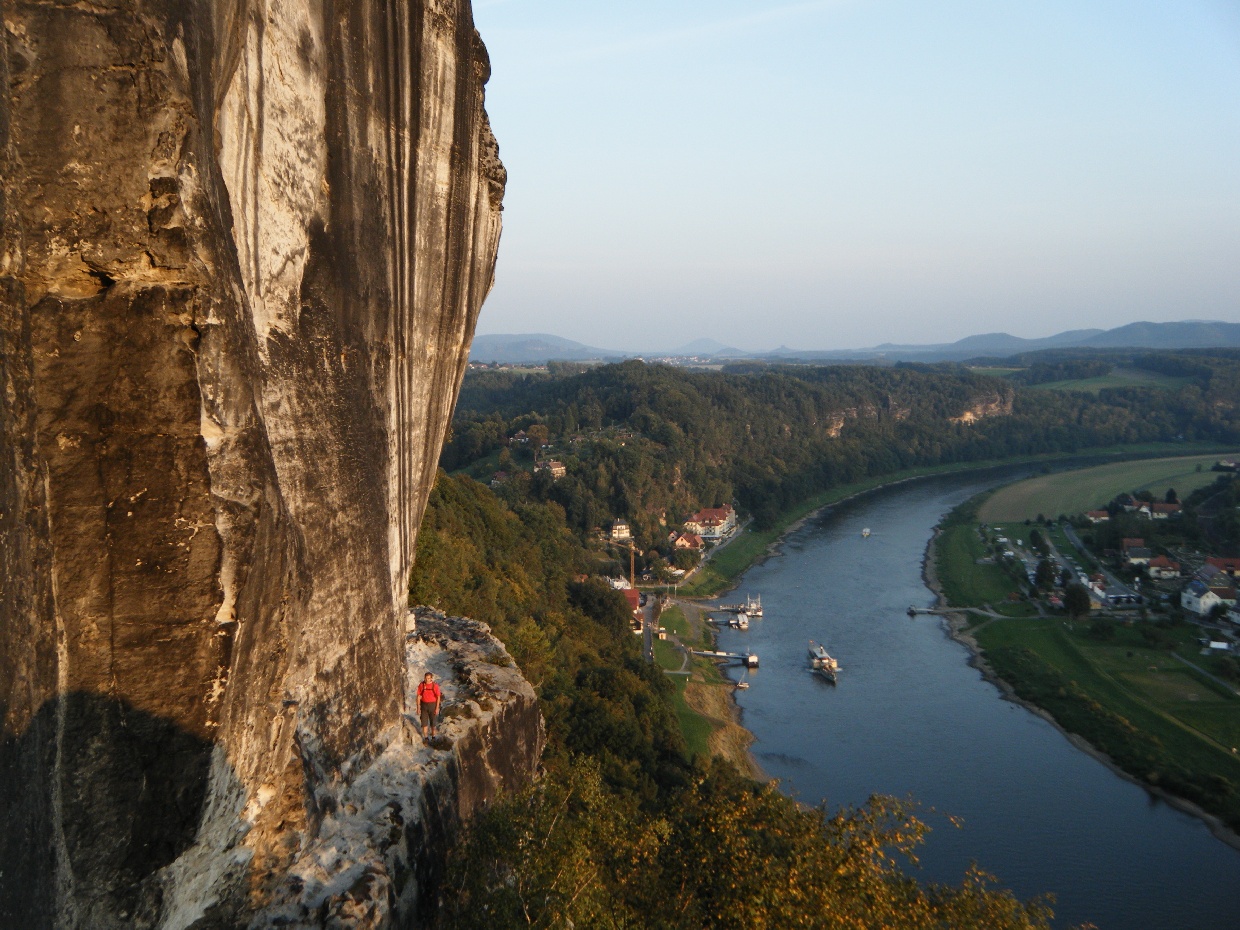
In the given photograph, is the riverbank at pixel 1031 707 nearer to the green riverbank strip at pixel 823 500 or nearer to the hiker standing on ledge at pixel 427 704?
the green riverbank strip at pixel 823 500

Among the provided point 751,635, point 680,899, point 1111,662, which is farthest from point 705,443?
point 680,899

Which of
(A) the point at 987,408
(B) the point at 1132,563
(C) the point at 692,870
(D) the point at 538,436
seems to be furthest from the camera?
(A) the point at 987,408

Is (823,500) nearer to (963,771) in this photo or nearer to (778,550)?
(778,550)

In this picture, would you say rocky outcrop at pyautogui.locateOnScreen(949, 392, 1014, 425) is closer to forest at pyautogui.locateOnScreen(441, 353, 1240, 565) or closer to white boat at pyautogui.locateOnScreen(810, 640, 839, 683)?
forest at pyautogui.locateOnScreen(441, 353, 1240, 565)

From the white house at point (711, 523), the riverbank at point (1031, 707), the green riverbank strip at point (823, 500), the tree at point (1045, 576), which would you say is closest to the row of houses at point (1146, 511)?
the tree at point (1045, 576)

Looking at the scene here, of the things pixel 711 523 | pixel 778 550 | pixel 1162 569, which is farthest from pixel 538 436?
pixel 1162 569

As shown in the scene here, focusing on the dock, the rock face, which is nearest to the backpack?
the rock face
